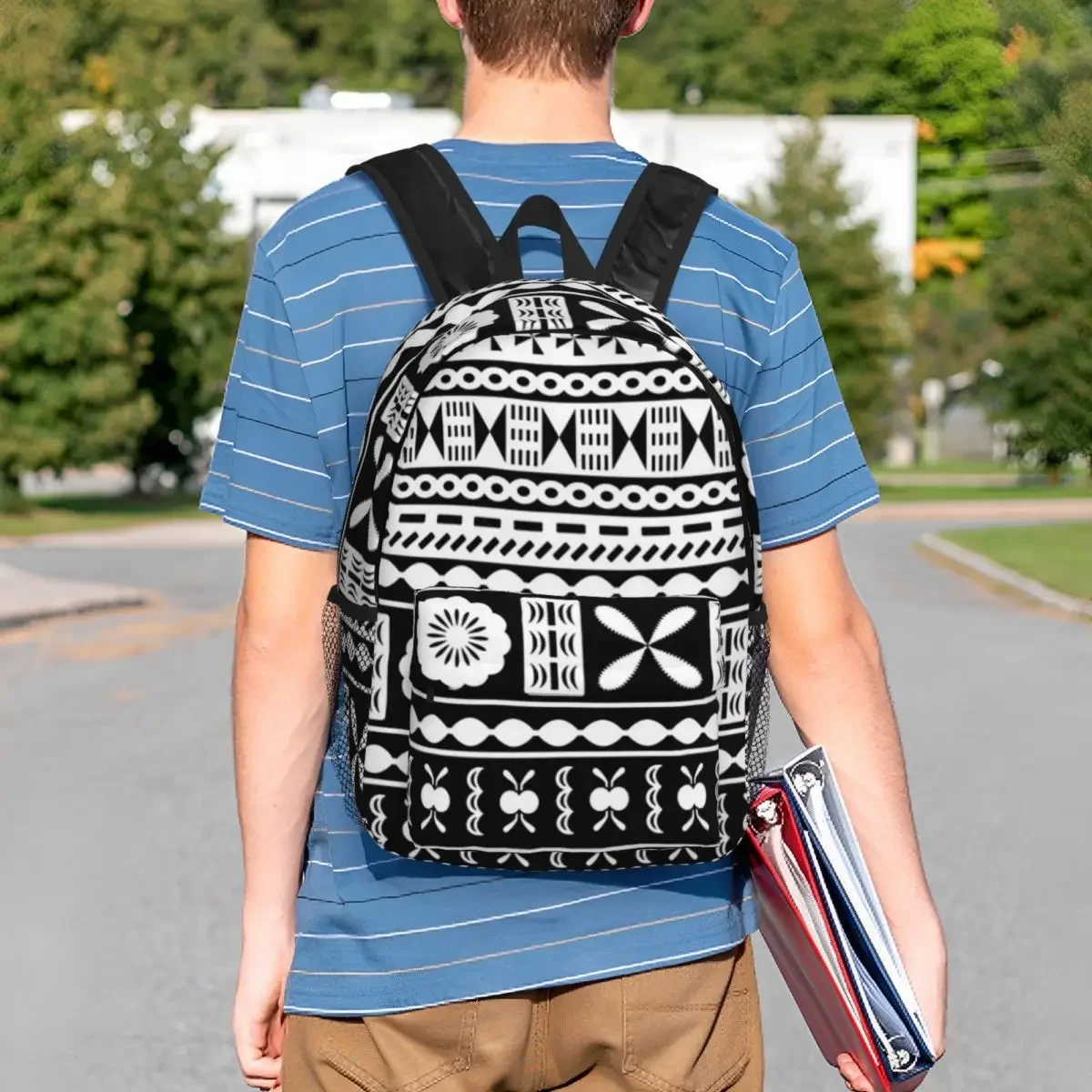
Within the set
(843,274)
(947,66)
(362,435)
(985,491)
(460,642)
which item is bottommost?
(985,491)

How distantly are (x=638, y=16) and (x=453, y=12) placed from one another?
0.18 m

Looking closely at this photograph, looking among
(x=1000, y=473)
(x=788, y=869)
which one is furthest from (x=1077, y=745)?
(x=1000, y=473)

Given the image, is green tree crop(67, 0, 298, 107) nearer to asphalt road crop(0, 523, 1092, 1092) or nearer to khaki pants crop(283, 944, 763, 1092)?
asphalt road crop(0, 523, 1092, 1092)

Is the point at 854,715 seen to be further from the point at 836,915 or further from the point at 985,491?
the point at 985,491

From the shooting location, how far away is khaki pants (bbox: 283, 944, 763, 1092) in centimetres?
201

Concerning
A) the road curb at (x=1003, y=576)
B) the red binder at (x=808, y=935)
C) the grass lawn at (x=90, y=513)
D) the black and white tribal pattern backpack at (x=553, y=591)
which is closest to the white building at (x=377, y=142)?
the grass lawn at (x=90, y=513)

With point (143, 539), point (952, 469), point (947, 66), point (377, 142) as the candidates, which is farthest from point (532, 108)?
point (952, 469)

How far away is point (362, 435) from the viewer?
2.05 metres

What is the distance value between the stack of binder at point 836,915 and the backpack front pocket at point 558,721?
0.70 feet

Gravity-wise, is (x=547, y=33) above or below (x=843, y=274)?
above

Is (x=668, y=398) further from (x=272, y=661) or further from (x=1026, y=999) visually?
(x=1026, y=999)

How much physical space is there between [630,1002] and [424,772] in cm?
35

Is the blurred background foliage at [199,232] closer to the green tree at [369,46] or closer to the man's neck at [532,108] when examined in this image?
the man's neck at [532,108]

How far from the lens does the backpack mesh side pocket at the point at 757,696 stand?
1.98 meters
